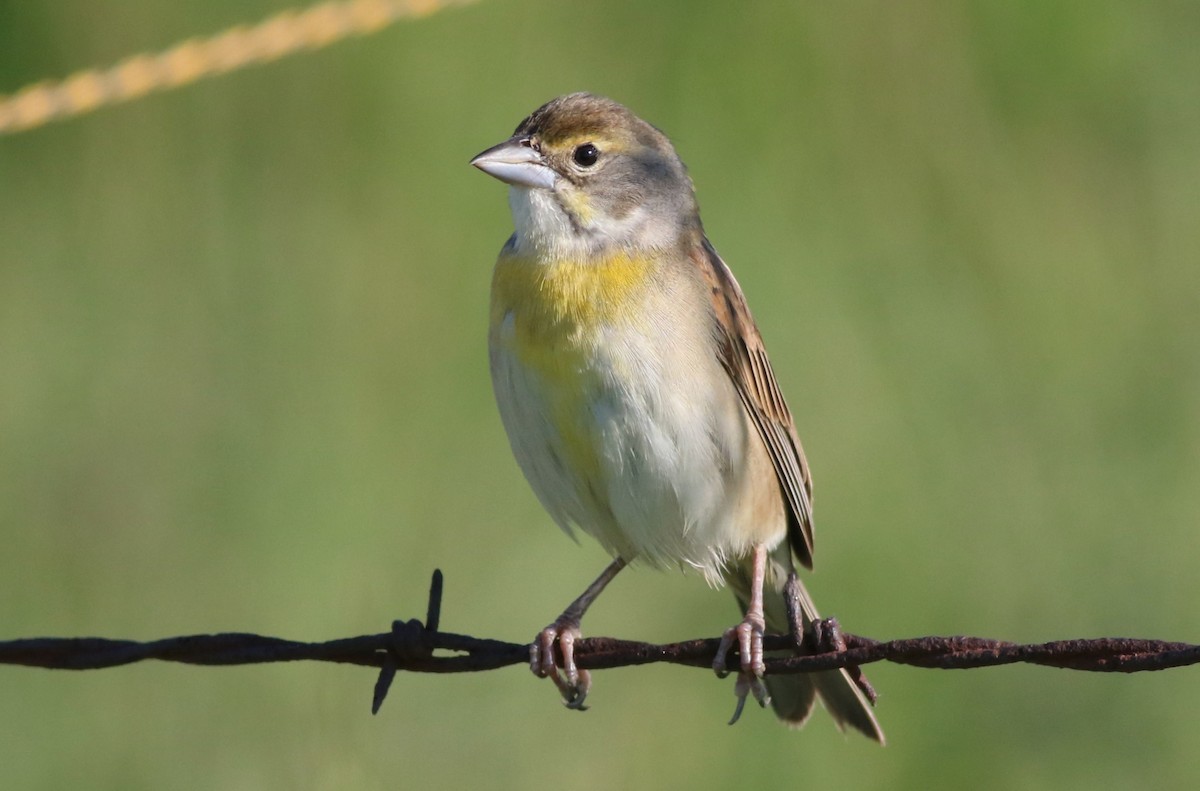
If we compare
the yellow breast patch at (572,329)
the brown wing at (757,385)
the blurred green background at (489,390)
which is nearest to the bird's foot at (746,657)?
the brown wing at (757,385)

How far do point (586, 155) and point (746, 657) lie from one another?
1.59m

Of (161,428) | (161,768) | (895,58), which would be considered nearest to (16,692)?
(161,768)

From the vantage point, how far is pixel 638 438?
4.38 m

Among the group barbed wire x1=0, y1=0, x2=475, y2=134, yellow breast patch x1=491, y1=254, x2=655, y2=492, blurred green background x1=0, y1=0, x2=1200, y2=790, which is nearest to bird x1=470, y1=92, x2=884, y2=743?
yellow breast patch x1=491, y1=254, x2=655, y2=492

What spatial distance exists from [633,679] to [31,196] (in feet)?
11.4

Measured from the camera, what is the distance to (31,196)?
7324mm

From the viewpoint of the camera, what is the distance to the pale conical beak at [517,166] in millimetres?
4645

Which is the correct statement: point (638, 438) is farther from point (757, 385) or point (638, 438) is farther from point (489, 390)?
point (489, 390)

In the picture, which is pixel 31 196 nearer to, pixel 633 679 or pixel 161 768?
pixel 161 768

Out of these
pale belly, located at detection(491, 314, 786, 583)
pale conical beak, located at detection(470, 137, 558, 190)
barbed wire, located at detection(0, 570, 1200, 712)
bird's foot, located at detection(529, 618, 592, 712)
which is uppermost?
pale conical beak, located at detection(470, 137, 558, 190)

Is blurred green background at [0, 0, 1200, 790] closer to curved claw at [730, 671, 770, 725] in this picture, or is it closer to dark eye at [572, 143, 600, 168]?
curved claw at [730, 671, 770, 725]

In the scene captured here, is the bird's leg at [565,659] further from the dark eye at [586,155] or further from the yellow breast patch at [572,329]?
the dark eye at [586,155]

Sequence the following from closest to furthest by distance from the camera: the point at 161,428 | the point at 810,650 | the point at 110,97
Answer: the point at 810,650, the point at 110,97, the point at 161,428

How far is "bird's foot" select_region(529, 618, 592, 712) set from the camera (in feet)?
14.6
